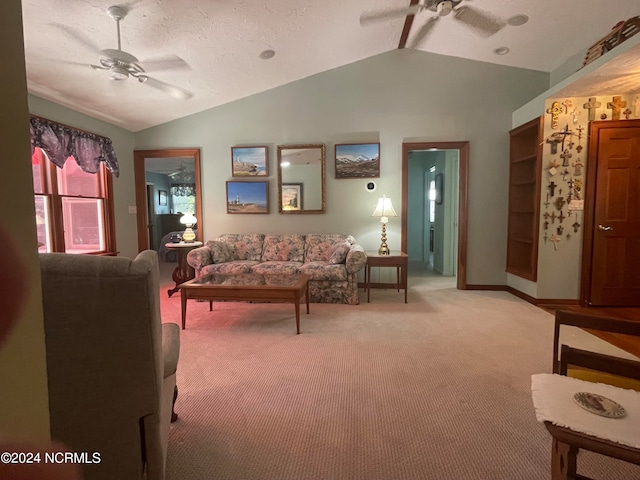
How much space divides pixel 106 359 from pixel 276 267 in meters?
2.96

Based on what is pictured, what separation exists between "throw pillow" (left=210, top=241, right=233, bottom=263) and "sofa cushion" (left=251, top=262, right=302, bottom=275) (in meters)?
0.55

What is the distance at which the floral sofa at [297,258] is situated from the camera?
3.72 metres

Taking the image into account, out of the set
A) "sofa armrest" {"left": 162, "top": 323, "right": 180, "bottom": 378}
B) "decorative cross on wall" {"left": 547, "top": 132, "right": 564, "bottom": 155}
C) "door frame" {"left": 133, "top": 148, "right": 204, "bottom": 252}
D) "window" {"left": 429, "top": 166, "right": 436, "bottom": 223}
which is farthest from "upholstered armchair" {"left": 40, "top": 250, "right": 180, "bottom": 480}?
"window" {"left": 429, "top": 166, "right": 436, "bottom": 223}

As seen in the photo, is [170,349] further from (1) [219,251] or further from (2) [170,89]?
(2) [170,89]

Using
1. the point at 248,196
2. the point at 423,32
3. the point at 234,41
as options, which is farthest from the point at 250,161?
the point at 423,32

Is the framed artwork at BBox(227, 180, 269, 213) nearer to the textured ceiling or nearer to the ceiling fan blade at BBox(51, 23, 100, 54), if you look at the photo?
the textured ceiling

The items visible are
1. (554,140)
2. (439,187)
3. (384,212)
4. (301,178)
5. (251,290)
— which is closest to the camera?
(251,290)

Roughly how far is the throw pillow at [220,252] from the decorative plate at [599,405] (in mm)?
3821

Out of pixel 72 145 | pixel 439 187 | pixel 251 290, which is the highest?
pixel 72 145

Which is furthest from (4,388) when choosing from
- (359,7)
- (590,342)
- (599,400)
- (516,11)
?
(516,11)

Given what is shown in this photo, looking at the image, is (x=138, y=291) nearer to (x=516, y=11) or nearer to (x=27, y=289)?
(x=27, y=289)

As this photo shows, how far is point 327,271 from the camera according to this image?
3693 millimetres

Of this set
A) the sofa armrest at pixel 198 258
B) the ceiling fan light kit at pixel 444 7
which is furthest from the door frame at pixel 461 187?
the sofa armrest at pixel 198 258

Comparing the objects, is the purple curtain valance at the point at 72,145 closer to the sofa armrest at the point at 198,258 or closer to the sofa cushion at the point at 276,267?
the sofa armrest at the point at 198,258
